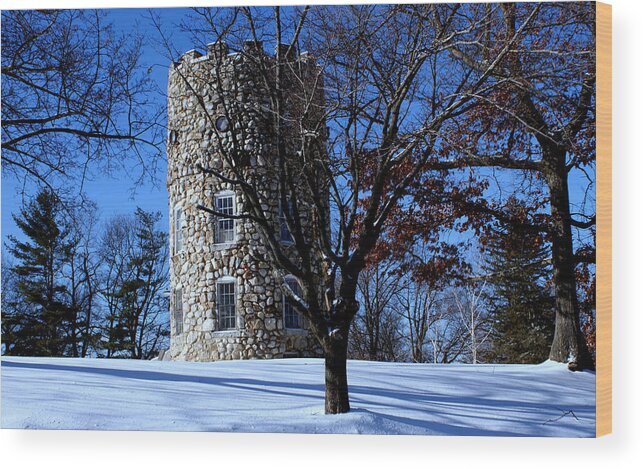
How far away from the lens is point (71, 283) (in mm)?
6301

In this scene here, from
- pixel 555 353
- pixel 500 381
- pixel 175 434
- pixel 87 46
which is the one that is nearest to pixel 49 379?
pixel 175 434

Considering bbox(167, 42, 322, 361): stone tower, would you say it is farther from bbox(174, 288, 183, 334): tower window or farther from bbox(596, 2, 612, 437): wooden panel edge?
bbox(596, 2, 612, 437): wooden panel edge

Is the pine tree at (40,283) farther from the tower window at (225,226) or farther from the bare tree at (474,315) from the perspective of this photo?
the bare tree at (474,315)

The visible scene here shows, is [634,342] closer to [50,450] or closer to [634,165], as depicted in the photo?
[634,165]

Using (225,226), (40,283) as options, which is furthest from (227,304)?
(40,283)

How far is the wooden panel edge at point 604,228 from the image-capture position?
5297 millimetres

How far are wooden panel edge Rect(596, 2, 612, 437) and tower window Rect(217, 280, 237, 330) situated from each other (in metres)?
3.69

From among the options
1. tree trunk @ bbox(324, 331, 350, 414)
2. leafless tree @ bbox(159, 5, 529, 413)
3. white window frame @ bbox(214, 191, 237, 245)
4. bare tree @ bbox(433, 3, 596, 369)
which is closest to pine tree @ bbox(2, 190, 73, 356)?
leafless tree @ bbox(159, 5, 529, 413)

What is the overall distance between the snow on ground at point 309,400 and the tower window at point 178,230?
1.49 m

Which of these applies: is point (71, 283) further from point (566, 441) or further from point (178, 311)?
point (566, 441)

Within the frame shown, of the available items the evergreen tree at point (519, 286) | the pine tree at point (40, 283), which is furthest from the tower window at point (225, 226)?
the evergreen tree at point (519, 286)

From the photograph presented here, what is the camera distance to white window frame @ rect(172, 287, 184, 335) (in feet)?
22.7

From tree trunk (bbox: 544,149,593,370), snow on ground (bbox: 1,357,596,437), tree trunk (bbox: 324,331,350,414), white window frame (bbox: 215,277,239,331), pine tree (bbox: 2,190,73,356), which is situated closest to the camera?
snow on ground (bbox: 1,357,596,437)

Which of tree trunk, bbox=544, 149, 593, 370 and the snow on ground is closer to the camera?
the snow on ground
